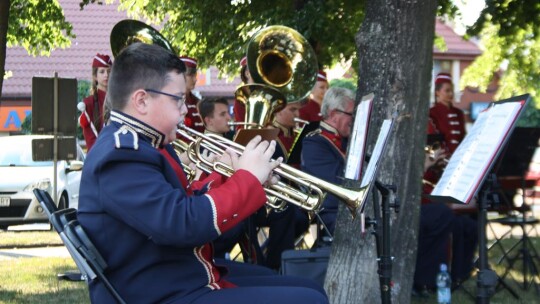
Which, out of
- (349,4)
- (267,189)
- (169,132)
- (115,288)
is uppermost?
(349,4)

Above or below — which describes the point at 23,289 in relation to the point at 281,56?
below

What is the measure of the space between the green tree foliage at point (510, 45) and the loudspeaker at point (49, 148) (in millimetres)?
5134

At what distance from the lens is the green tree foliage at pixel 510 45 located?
33.7ft

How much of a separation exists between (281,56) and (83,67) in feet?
78.4

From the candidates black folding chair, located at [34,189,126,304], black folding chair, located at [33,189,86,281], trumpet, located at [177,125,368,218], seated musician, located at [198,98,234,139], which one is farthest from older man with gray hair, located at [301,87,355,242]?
black folding chair, located at [34,189,126,304]

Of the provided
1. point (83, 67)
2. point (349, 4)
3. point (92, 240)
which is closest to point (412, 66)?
point (92, 240)

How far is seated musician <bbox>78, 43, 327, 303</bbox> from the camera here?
3.17 meters

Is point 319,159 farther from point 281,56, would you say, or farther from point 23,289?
point 23,289

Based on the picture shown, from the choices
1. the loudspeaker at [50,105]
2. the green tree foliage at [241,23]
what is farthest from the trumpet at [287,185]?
the green tree foliage at [241,23]

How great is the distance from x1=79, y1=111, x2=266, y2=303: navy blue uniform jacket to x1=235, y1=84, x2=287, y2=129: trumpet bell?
154 inches

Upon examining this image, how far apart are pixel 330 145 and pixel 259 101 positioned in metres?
0.68

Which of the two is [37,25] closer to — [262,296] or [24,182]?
[24,182]

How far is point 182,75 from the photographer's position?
3502 millimetres

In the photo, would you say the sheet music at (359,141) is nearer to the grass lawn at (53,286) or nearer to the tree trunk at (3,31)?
the grass lawn at (53,286)
